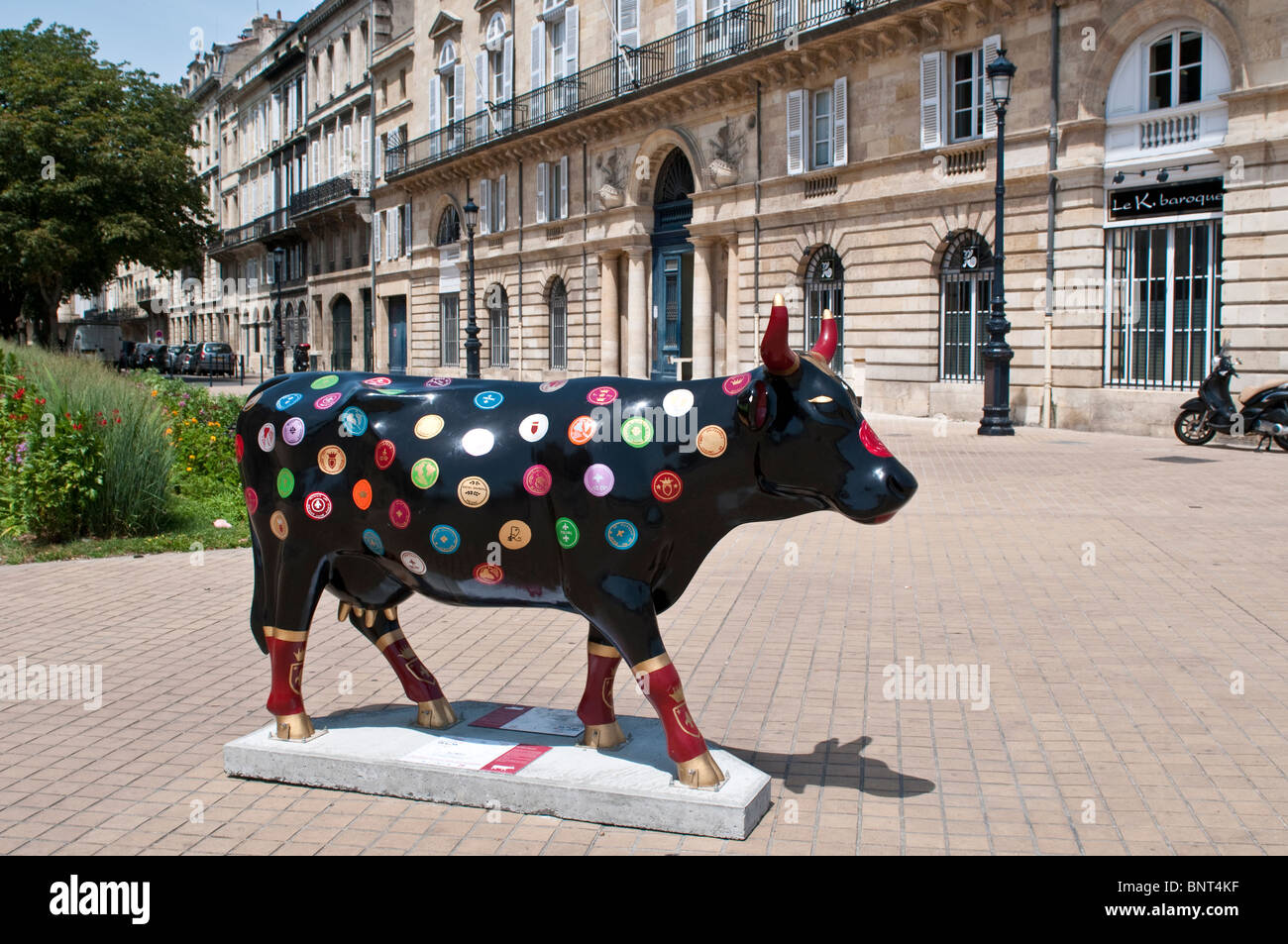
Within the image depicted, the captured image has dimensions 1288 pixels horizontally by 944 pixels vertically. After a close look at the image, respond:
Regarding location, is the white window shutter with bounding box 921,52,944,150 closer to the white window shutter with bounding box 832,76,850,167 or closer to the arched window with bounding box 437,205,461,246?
the white window shutter with bounding box 832,76,850,167

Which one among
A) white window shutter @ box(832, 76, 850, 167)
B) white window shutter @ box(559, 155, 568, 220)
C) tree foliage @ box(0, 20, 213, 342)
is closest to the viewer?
white window shutter @ box(832, 76, 850, 167)

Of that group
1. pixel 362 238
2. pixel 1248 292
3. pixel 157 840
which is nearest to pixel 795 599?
pixel 157 840

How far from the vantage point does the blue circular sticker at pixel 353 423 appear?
14.3 feet

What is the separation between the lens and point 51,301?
35969 millimetres

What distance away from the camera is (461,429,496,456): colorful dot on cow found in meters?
4.16

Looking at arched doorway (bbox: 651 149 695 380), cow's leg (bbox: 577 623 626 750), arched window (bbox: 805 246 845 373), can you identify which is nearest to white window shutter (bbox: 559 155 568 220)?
arched doorway (bbox: 651 149 695 380)

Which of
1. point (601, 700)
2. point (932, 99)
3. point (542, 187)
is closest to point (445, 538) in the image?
point (601, 700)

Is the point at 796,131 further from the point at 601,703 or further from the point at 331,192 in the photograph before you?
the point at 331,192

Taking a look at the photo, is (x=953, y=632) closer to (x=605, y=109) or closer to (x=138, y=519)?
(x=138, y=519)

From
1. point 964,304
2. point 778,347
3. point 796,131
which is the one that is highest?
point 796,131

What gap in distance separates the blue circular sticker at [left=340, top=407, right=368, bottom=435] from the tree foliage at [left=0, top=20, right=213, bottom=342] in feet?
101

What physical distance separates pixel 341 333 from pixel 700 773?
4976cm

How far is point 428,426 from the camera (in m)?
4.27

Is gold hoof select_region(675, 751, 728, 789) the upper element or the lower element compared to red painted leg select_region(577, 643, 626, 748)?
lower
